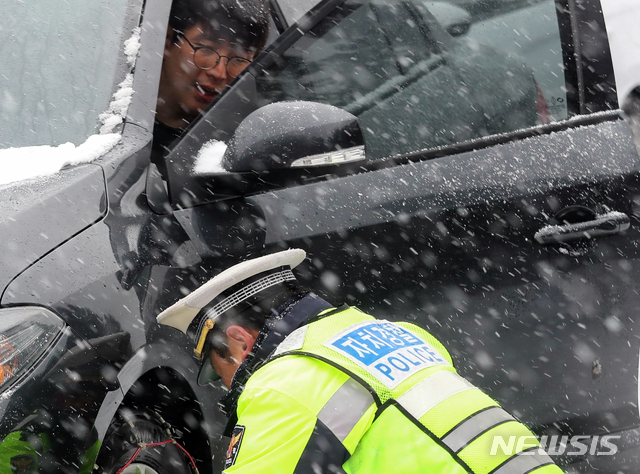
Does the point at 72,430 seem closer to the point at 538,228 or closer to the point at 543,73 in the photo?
the point at 538,228

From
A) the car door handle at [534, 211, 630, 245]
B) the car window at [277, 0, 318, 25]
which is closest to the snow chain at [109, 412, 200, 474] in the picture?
the car door handle at [534, 211, 630, 245]

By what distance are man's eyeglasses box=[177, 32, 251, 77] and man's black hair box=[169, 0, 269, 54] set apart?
6 centimetres

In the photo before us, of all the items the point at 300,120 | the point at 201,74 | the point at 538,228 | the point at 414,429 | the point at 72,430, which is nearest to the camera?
the point at 414,429

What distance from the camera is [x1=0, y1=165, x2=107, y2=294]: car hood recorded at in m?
1.55

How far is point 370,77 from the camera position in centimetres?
215

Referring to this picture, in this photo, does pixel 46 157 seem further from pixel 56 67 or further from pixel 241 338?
pixel 241 338

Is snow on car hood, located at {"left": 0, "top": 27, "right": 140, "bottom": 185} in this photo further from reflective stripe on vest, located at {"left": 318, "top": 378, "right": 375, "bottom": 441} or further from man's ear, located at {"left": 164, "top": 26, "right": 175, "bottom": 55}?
reflective stripe on vest, located at {"left": 318, "top": 378, "right": 375, "bottom": 441}

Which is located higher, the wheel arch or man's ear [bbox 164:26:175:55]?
man's ear [bbox 164:26:175:55]

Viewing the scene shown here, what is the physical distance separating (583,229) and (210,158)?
1129 mm

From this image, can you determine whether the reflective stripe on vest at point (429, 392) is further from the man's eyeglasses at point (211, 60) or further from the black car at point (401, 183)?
the man's eyeglasses at point (211, 60)

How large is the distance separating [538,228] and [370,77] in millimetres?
691

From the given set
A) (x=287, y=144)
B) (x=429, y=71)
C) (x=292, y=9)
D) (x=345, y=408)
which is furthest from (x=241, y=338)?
(x=292, y=9)

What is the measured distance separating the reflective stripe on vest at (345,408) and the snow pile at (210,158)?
76cm

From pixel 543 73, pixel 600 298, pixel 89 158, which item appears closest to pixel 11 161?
pixel 89 158
